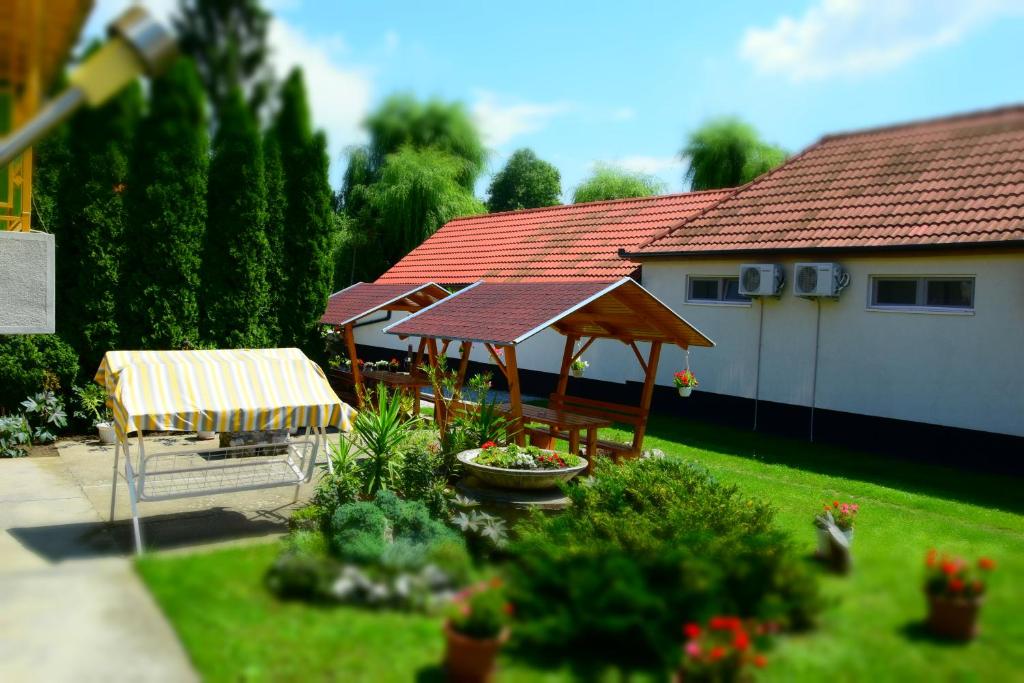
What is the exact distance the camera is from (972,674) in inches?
65.6

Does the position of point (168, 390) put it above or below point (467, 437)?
above

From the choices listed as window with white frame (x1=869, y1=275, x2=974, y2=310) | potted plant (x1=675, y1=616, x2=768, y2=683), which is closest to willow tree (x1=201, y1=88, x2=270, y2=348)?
window with white frame (x1=869, y1=275, x2=974, y2=310)

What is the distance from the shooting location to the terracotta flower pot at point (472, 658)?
2.02m

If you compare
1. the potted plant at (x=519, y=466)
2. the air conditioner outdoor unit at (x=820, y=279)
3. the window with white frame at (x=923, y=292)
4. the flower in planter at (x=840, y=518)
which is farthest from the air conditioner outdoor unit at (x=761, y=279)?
the flower in planter at (x=840, y=518)

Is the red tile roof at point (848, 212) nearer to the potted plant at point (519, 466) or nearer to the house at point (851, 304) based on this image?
the house at point (851, 304)

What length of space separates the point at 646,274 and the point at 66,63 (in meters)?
14.2

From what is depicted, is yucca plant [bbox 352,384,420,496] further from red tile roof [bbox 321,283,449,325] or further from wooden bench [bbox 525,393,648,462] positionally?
red tile roof [bbox 321,283,449,325]

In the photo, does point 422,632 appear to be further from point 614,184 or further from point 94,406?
point 614,184

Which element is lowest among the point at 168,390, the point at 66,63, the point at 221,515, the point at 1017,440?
the point at 221,515

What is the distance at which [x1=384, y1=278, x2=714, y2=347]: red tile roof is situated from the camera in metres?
8.20

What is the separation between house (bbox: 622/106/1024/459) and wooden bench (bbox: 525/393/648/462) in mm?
3789

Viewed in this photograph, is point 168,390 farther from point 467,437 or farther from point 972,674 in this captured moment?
point 972,674

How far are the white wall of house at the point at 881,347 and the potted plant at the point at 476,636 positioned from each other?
10.8m

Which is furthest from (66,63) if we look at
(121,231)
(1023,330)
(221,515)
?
(1023,330)
